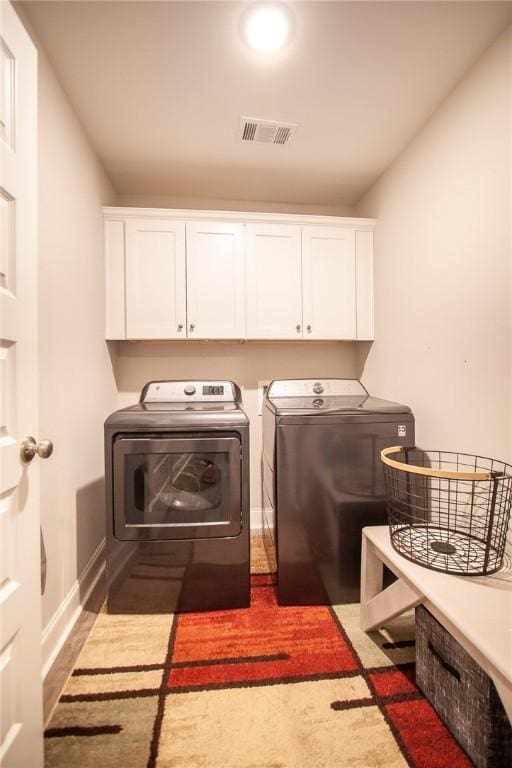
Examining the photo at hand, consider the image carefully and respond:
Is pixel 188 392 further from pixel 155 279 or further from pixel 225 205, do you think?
pixel 225 205

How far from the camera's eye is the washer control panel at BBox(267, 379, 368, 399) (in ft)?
7.41

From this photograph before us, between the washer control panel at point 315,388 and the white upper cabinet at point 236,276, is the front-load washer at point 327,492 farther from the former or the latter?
the white upper cabinet at point 236,276

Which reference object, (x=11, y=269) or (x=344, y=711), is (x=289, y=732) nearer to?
(x=344, y=711)

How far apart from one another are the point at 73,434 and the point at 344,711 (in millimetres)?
1549

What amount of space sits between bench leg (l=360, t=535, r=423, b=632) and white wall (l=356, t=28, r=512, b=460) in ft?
2.06

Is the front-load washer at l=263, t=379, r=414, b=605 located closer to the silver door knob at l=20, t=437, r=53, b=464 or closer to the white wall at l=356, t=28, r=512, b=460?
the white wall at l=356, t=28, r=512, b=460

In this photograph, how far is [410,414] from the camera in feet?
5.64

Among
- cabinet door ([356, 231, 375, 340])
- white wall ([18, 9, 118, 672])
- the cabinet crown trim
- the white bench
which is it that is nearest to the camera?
the white bench

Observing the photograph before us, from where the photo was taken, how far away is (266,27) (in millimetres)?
1271

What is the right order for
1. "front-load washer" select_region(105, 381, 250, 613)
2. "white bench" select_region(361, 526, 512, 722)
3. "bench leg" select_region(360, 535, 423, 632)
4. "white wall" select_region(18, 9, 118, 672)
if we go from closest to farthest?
"white bench" select_region(361, 526, 512, 722)
"bench leg" select_region(360, 535, 423, 632)
"white wall" select_region(18, 9, 118, 672)
"front-load washer" select_region(105, 381, 250, 613)

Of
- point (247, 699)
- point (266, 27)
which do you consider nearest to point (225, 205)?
point (266, 27)

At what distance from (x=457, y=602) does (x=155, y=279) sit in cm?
216

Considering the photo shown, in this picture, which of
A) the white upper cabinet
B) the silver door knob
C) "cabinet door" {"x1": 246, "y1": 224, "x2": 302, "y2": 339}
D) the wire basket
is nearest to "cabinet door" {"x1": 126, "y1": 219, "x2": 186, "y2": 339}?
the white upper cabinet

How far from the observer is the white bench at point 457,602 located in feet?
2.69
